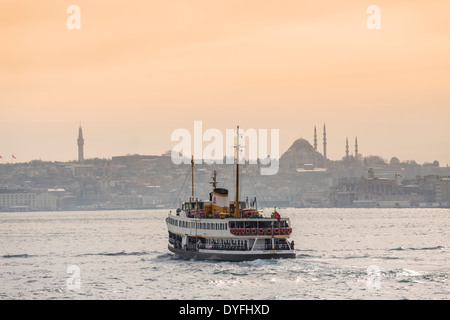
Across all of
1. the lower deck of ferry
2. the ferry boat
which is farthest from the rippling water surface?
the ferry boat

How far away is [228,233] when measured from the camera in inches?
2030

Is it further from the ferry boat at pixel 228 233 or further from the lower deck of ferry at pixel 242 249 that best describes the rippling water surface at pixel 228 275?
the ferry boat at pixel 228 233

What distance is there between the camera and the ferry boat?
166 feet

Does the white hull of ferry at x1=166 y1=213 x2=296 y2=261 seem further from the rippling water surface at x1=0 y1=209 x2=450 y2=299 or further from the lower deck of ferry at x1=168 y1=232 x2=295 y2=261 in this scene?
the rippling water surface at x1=0 y1=209 x2=450 y2=299

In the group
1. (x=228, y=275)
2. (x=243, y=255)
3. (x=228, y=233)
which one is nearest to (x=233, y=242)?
(x=228, y=233)

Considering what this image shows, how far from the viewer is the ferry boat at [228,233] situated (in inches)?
1993

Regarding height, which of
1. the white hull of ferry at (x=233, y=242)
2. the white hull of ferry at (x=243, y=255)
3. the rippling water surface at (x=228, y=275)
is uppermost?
the white hull of ferry at (x=233, y=242)

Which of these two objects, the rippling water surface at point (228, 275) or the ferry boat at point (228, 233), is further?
the ferry boat at point (228, 233)

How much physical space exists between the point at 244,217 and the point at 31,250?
2446 cm

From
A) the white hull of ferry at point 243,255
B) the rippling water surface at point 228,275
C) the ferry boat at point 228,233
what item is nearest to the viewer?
the rippling water surface at point 228,275

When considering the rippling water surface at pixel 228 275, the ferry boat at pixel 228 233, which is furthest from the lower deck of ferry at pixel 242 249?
the rippling water surface at pixel 228 275

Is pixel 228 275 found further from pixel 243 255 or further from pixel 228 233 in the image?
pixel 228 233
